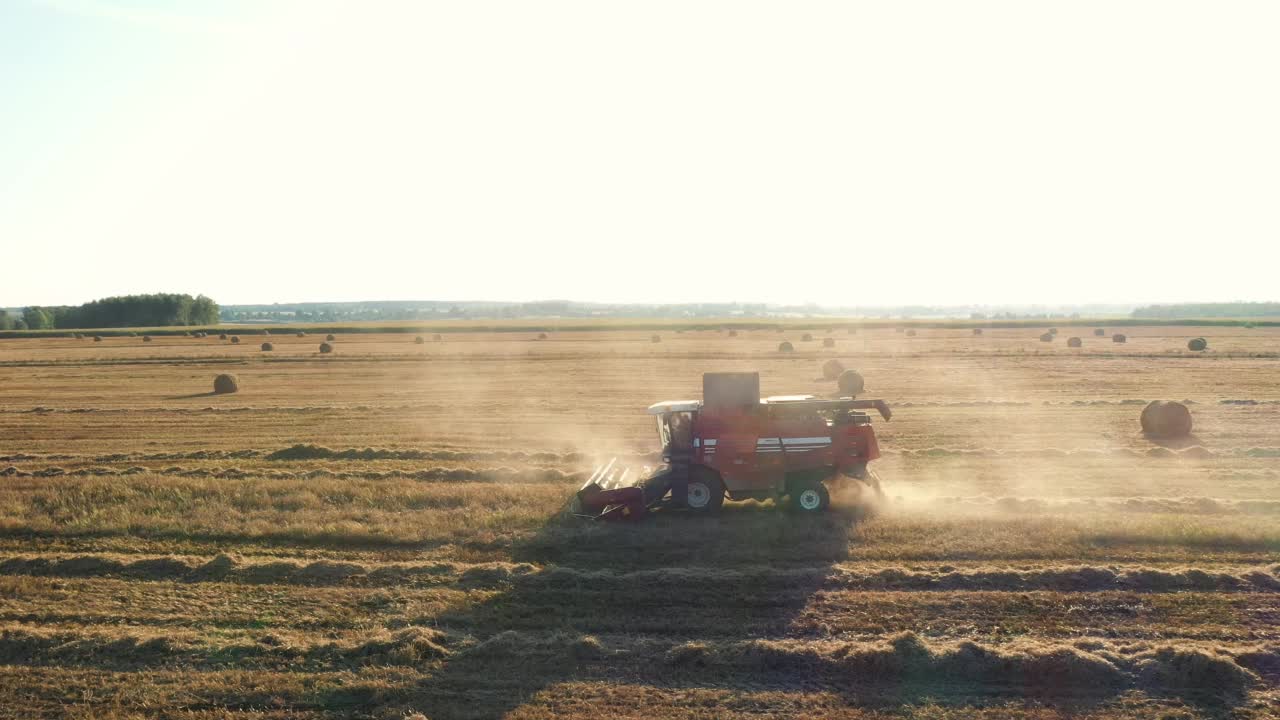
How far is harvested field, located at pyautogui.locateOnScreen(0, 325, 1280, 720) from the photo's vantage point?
7922 mm

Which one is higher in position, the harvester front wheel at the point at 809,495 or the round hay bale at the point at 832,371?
the round hay bale at the point at 832,371

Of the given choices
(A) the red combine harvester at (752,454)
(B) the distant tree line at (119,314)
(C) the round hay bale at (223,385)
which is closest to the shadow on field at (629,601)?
(A) the red combine harvester at (752,454)

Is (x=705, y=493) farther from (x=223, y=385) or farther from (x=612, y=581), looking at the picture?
(x=223, y=385)

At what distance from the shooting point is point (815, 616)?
9.41 meters

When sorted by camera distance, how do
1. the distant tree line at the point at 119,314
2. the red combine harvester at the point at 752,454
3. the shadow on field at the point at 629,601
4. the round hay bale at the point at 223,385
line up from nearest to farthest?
the shadow on field at the point at 629,601
the red combine harvester at the point at 752,454
the round hay bale at the point at 223,385
the distant tree line at the point at 119,314

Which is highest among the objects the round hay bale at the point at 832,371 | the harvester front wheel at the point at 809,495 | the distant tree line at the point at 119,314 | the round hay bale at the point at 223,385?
the distant tree line at the point at 119,314

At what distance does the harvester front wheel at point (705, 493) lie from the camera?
13.3 metres

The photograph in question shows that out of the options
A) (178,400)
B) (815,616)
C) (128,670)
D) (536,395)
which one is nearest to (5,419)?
(178,400)

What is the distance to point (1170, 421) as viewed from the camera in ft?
67.7

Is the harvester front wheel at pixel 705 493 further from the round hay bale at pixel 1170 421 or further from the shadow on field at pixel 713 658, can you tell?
the round hay bale at pixel 1170 421

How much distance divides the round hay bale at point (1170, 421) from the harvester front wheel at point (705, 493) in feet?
44.8

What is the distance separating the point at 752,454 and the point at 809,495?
1107 millimetres

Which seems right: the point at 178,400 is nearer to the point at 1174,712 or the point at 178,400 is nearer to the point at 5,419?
the point at 5,419

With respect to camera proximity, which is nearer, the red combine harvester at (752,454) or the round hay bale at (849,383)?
the red combine harvester at (752,454)
